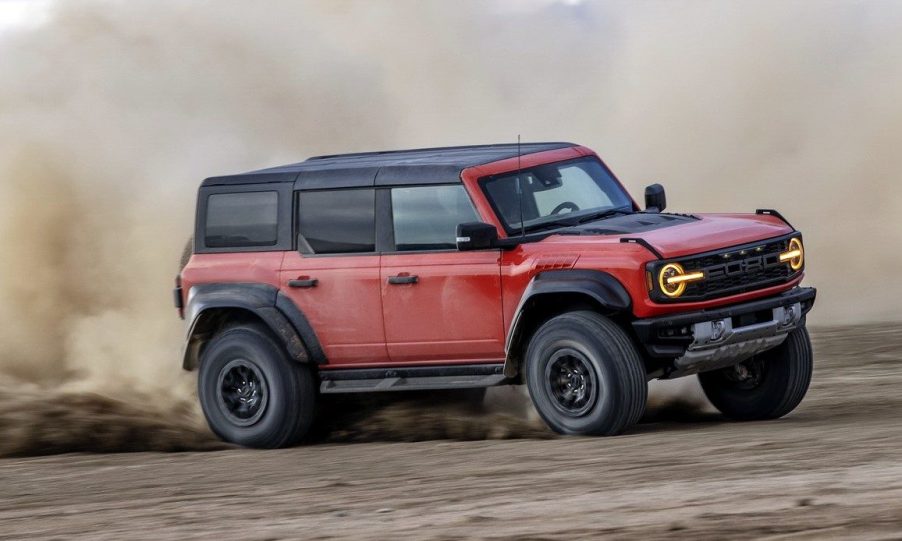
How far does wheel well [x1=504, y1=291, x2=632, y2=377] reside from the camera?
8.98 m

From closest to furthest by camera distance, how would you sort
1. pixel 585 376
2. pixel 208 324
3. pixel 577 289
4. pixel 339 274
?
pixel 577 289 → pixel 585 376 → pixel 339 274 → pixel 208 324

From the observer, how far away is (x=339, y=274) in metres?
9.73

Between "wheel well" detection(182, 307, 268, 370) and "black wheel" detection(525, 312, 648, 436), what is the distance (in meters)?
2.09

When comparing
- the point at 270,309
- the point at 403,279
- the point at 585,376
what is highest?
the point at 403,279

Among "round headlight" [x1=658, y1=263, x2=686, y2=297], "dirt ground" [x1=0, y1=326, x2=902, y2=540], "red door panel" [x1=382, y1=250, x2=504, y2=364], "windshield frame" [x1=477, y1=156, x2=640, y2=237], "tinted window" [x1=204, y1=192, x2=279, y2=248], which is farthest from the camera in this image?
"tinted window" [x1=204, y1=192, x2=279, y2=248]

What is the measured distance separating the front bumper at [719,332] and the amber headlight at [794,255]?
17 centimetres

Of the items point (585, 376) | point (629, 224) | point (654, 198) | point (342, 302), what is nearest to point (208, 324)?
point (342, 302)

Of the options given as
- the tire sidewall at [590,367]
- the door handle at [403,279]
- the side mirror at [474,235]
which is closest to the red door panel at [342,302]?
the door handle at [403,279]

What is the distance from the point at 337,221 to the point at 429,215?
0.63 m

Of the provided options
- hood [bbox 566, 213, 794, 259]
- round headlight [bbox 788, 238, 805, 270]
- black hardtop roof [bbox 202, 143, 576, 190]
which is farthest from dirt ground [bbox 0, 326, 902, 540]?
black hardtop roof [bbox 202, 143, 576, 190]

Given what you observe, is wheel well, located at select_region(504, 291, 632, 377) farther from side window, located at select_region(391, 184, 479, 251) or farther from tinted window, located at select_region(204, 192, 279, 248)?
tinted window, located at select_region(204, 192, 279, 248)

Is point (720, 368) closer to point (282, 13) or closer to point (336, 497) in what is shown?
point (336, 497)

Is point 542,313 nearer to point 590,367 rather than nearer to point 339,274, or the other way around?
point 590,367

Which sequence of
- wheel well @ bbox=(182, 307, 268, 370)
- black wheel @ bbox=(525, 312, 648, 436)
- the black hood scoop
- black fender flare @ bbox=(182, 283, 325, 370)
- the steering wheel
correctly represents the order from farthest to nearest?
wheel well @ bbox=(182, 307, 268, 370), black fender flare @ bbox=(182, 283, 325, 370), the steering wheel, the black hood scoop, black wheel @ bbox=(525, 312, 648, 436)
